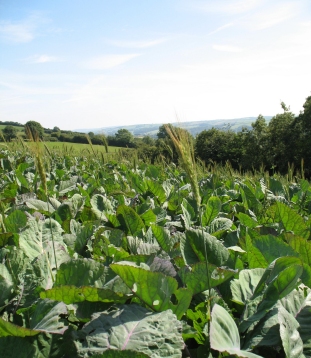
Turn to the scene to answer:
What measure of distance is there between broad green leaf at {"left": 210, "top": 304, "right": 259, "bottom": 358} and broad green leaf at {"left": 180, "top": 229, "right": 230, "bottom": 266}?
452mm

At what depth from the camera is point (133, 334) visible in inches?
37.2

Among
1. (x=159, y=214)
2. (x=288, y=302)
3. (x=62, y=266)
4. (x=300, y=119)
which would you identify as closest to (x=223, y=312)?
(x=288, y=302)

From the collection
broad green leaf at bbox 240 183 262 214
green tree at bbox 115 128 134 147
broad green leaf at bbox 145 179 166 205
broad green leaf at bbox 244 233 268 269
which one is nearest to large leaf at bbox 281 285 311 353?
broad green leaf at bbox 244 233 268 269

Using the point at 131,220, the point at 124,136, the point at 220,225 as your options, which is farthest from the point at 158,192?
the point at 124,136

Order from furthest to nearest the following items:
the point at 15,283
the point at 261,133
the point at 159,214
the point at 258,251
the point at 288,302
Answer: the point at 261,133 < the point at 159,214 < the point at 258,251 < the point at 15,283 < the point at 288,302

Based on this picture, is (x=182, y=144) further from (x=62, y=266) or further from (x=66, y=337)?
(x=66, y=337)

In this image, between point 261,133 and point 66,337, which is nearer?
point 66,337

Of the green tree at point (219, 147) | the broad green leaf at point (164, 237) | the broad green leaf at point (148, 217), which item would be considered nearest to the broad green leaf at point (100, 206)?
the broad green leaf at point (148, 217)

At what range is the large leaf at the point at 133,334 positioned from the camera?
905mm

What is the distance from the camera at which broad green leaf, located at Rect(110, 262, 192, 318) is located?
3.26 feet

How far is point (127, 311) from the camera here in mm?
1031

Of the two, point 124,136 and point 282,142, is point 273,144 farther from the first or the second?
point 124,136

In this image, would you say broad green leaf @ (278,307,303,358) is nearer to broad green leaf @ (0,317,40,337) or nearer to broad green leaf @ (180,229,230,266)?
broad green leaf @ (180,229,230,266)

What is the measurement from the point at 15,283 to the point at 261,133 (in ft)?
170
